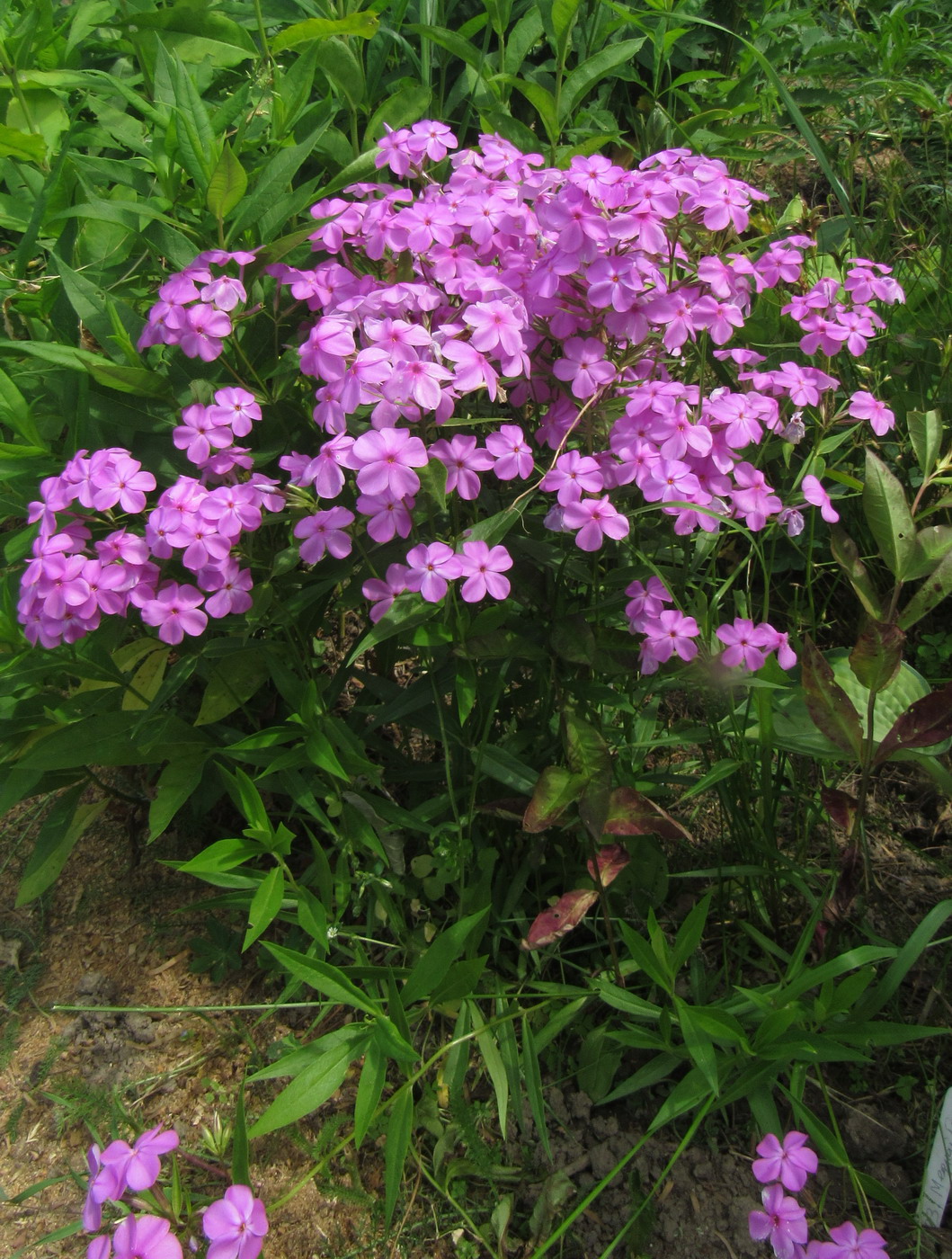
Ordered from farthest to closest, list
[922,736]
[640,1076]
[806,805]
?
[806,805], [640,1076], [922,736]

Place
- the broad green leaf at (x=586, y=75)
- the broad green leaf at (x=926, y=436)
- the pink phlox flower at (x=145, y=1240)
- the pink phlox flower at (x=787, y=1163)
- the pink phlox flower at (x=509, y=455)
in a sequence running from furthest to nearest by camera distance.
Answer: the broad green leaf at (x=586, y=75)
the broad green leaf at (x=926, y=436)
the pink phlox flower at (x=509, y=455)
the pink phlox flower at (x=787, y=1163)
the pink phlox flower at (x=145, y=1240)

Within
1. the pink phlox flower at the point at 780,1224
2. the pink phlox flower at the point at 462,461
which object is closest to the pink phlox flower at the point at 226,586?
the pink phlox flower at the point at 462,461

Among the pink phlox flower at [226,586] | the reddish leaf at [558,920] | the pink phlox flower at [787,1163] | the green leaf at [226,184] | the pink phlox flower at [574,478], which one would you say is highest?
the green leaf at [226,184]

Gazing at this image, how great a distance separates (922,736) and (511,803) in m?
0.60

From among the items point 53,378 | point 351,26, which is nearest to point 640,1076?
point 53,378

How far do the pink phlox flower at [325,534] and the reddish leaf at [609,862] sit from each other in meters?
0.59

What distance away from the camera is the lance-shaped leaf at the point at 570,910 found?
150 cm

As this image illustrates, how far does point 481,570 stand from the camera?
1.33 m

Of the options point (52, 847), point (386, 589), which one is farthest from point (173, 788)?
point (386, 589)

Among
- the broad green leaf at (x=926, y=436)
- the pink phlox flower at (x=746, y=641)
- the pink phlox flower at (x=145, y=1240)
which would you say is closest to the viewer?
the pink phlox flower at (x=145, y=1240)

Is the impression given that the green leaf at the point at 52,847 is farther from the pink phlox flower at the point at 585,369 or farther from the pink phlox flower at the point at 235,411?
the pink phlox flower at the point at 585,369

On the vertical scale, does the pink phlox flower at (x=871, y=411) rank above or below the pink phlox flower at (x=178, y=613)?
above

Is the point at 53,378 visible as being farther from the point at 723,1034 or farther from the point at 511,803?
the point at 723,1034

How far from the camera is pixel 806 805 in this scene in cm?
186
